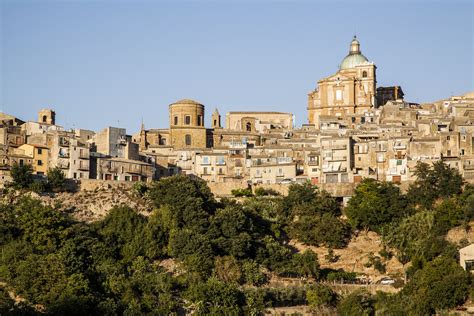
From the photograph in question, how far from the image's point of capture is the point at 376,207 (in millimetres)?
64562

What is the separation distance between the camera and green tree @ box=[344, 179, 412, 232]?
2539 inches

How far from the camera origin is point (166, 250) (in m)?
60.0

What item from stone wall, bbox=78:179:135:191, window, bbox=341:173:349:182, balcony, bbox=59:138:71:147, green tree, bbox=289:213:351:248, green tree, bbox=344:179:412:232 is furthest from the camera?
window, bbox=341:173:349:182

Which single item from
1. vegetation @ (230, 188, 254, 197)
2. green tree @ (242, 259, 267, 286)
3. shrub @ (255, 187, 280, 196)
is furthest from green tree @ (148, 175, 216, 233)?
shrub @ (255, 187, 280, 196)

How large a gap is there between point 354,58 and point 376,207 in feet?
91.7

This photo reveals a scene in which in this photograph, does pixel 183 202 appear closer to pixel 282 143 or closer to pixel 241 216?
pixel 241 216

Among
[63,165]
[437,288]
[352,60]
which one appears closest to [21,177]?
[63,165]

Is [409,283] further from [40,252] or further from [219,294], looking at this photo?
[40,252]

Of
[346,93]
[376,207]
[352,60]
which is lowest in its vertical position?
[376,207]

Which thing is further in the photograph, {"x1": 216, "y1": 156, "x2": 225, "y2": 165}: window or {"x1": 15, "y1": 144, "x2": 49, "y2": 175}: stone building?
{"x1": 216, "y1": 156, "x2": 225, "y2": 165}: window

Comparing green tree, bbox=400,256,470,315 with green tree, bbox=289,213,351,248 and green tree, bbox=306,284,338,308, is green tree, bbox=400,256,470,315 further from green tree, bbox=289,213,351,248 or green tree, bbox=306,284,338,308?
green tree, bbox=289,213,351,248

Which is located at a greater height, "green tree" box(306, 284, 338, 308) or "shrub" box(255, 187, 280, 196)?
"shrub" box(255, 187, 280, 196)

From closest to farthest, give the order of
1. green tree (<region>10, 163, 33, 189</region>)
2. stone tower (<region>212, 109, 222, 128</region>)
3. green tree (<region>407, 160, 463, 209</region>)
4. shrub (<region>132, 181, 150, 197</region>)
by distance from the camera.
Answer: green tree (<region>10, 163, 33, 189</region>) < green tree (<region>407, 160, 463, 209</region>) < shrub (<region>132, 181, 150, 197</region>) < stone tower (<region>212, 109, 222, 128</region>)

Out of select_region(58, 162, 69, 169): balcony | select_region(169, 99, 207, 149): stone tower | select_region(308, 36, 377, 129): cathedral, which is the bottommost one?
select_region(58, 162, 69, 169): balcony
